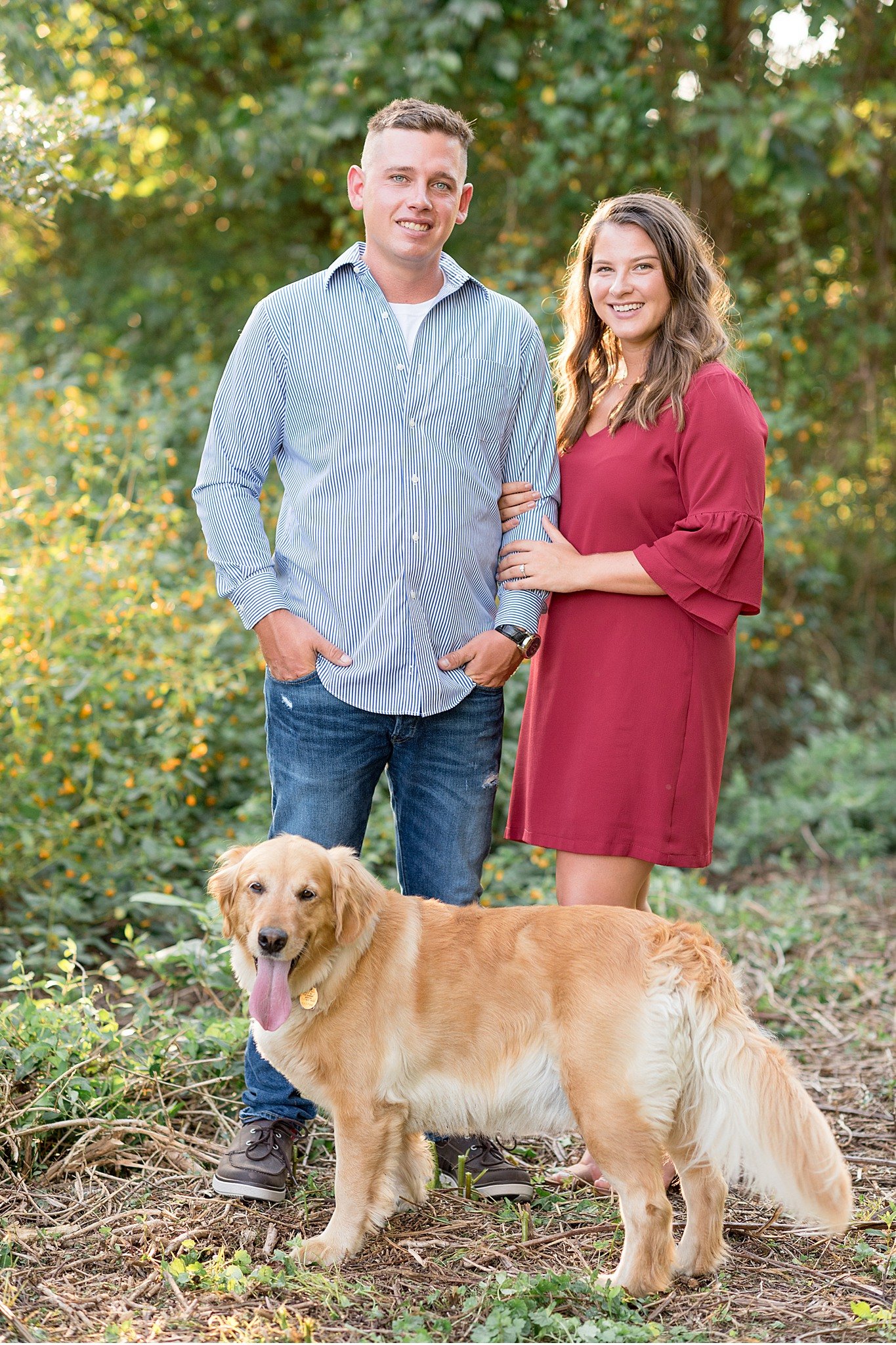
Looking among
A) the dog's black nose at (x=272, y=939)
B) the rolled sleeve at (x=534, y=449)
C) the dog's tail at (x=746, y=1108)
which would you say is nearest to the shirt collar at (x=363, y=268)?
the rolled sleeve at (x=534, y=449)

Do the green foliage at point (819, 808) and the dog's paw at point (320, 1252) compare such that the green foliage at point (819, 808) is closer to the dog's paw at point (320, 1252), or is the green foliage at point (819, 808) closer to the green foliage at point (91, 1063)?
the green foliage at point (91, 1063)

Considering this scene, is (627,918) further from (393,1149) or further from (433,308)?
(433,308)

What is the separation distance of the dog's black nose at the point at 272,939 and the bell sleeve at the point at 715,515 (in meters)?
1.24

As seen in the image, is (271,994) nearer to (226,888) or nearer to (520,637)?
(226,888)

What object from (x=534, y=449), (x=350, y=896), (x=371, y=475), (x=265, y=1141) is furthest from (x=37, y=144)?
(x=265, y=1141)

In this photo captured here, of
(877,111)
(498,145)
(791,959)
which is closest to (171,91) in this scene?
(498,145)

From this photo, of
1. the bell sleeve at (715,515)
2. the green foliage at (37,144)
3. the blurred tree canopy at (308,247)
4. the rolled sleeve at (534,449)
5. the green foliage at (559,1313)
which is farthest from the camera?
the blurred tree canopy at (308,247)

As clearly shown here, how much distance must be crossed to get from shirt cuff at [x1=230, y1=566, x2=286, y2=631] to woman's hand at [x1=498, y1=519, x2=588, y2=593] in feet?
1.98

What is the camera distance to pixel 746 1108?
2553 mm

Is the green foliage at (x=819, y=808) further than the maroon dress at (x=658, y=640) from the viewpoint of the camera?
Yes

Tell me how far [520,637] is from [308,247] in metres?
6.62

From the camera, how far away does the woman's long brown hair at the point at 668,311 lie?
3.07 meters

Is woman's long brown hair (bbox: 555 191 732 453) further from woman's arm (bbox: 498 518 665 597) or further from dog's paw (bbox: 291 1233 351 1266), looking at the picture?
dog's paw (bbox: 291 1233 351 1266)

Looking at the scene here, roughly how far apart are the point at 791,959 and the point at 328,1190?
2615 millimetres
